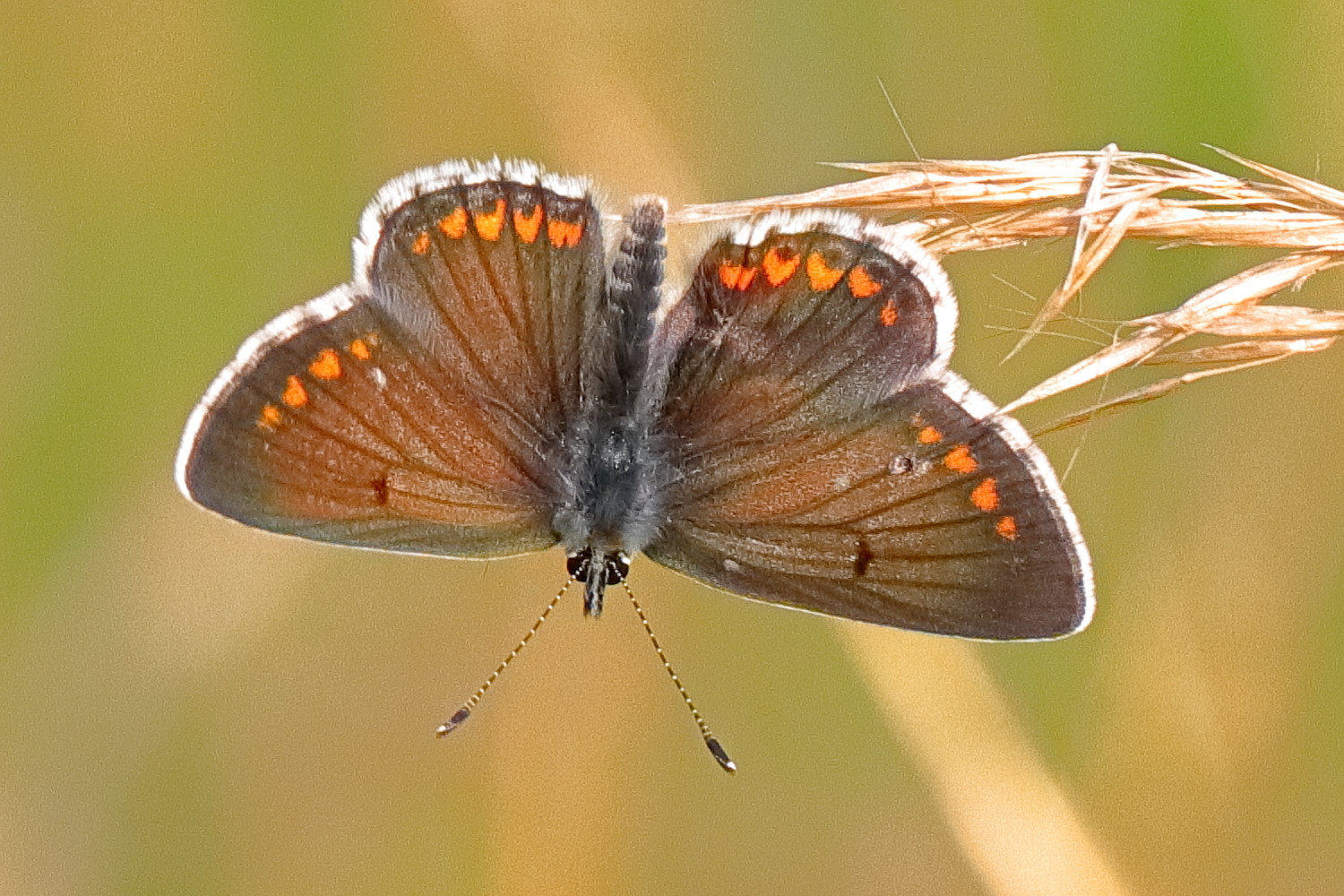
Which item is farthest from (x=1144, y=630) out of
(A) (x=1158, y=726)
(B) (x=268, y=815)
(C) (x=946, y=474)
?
(B) (x=268, y=815)

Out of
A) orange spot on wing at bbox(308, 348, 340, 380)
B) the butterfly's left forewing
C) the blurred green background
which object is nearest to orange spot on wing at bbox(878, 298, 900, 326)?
the butterfly's left forewing

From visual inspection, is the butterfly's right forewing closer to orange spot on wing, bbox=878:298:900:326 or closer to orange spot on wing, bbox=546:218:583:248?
orange spot on wing, bbox=546:218:583:248

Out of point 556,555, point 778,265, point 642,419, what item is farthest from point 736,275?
point 556,555

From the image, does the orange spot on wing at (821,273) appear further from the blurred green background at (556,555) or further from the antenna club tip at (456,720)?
the blurred green background at (556,555)

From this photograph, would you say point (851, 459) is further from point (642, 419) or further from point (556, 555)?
point (556, 555)

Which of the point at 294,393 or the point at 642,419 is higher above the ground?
the point at 294,393

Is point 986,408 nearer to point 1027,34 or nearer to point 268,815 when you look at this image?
point 1027,34

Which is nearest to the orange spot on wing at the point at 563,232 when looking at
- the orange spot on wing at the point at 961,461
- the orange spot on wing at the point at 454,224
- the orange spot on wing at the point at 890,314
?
the orange spot on wing at the point at 454,224

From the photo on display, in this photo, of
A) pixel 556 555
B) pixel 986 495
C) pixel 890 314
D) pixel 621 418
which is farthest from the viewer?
pixel 556 555

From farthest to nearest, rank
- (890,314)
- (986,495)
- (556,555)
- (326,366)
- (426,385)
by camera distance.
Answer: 1. (556,555)
2. (426,385)
3. (326,366)
4. (890,314)
5. (986,495)
